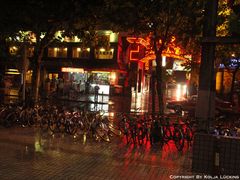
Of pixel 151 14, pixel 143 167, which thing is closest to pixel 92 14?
pixel 151 14

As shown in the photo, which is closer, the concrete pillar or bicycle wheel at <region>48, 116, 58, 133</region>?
the concrete pillar

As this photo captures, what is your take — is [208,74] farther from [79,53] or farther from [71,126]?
[79,53]

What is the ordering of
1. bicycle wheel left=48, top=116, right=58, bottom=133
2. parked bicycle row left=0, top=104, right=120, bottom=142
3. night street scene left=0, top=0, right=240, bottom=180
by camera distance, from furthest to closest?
bicycle wheel left=48, top=116, right=58, bottom=133 → parked bicycle row left=0, top=104, right=120, bottom=142 → night street scene left=0, top=0, right=240, bottom=180

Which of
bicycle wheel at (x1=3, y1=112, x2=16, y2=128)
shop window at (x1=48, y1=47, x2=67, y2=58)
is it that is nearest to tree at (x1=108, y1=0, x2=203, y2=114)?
bicycle wheel at (x1=3, y1=112, x2=16, y2=128)

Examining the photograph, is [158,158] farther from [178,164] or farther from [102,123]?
[102,123]

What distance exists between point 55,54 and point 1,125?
37.2 metres

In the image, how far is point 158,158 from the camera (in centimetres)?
1005

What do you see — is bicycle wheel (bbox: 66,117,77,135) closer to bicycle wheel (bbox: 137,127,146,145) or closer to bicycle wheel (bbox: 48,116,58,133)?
bicycle wheel (bbox: 48,116,58,133)

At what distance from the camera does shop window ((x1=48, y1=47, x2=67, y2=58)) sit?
49688 millimetres

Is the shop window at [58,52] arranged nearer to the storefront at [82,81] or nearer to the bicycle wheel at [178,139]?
the storefront at [82,81]

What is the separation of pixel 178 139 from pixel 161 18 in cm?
406

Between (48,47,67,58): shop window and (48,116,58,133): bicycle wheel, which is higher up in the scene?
(48,47,67,58): shop window

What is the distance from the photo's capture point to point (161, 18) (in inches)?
494

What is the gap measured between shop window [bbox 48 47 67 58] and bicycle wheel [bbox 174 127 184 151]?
130 feet
